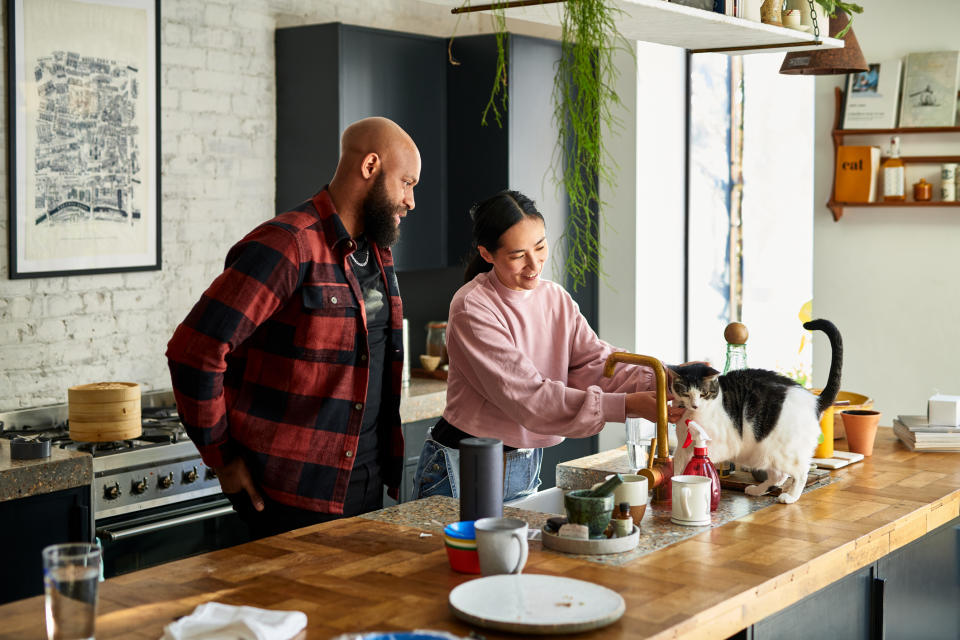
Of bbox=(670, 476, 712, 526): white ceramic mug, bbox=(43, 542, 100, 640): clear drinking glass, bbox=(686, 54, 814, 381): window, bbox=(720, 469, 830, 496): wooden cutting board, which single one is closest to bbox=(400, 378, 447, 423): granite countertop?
bbox=(720, 469, 830, 496): wooden cutting board

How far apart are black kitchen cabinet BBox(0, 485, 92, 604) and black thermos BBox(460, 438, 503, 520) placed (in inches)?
61.8

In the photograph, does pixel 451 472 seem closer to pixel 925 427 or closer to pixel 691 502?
pixel 691 502

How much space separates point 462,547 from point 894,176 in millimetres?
3662

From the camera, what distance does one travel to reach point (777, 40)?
2.93 metres

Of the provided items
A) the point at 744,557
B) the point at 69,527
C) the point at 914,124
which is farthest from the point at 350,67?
the point at 744,557

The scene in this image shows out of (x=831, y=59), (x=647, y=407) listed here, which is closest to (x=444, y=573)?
(x=647, y=407)

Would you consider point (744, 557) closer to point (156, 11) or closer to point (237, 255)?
point (237, 255)

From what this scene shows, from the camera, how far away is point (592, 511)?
2.09m

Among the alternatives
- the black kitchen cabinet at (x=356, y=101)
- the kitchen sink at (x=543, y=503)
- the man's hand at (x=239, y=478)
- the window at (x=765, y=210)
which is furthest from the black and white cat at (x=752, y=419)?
the window at (x=765, y=210)

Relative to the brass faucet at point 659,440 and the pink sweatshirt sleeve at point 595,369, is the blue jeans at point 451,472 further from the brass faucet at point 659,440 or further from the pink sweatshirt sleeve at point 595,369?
the brass faucet at point 659,440

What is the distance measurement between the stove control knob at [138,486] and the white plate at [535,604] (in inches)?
75.3

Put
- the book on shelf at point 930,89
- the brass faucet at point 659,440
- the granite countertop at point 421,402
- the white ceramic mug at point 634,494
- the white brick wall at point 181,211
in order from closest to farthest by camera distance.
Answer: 1. the white ceramic mug at point 634,494
2. the brass faucet at point 659,440
3. the white brick wall at point 181,211
4. the granite countertop at point 421,402
5. the book on shelf at point 930,89

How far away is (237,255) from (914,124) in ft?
11.4

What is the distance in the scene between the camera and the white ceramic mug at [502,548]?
6.12ft
